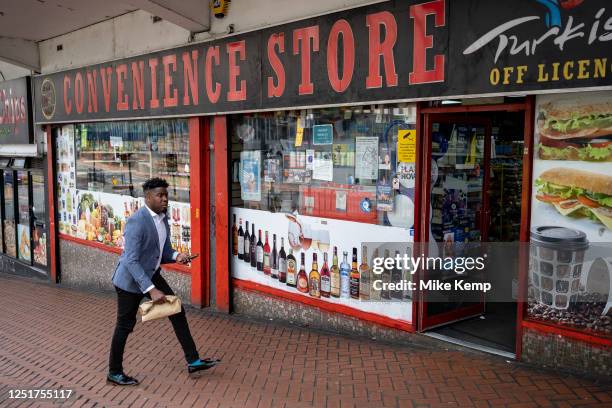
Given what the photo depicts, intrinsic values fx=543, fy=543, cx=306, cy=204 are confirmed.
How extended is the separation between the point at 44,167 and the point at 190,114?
18.3 ft

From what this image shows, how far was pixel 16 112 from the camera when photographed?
1173 cm

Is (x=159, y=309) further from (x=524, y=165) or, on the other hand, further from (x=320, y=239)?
(x=524, y=165)

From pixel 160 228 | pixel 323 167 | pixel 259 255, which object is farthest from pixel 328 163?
pixel 160 228

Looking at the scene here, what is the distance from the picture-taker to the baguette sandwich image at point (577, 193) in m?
4.25

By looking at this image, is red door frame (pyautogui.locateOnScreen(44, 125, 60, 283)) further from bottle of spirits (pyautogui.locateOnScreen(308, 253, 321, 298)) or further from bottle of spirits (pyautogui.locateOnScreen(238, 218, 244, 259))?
bottle of spirits (pyautogui.locateOnScreen(308, 253, 321, 298))

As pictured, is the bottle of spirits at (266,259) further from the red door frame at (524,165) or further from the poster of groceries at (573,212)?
the poster of groceries at (573,212)

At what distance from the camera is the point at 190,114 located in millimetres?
7676

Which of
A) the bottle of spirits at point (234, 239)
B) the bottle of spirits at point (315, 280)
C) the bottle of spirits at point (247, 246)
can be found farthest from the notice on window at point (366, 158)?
the bottle of spirits at point (234, 239)

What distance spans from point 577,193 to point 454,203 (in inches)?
68.4

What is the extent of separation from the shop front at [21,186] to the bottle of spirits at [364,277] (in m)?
8.42

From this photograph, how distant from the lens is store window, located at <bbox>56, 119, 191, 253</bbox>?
841cm

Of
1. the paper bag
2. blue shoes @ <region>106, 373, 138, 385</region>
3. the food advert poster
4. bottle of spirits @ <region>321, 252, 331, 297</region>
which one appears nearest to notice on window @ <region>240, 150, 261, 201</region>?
the food advert poster

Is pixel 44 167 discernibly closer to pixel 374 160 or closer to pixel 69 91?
pixel 69 91

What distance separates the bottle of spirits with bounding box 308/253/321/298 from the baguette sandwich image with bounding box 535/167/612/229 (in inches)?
107
